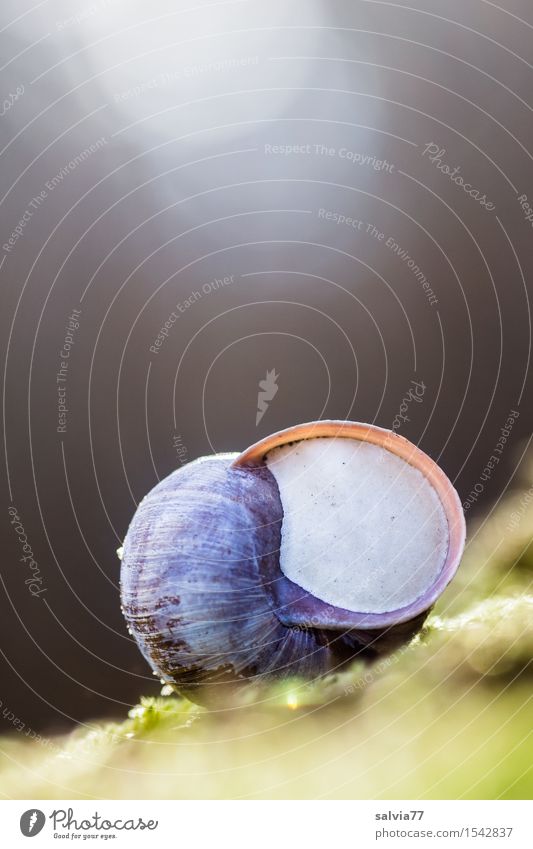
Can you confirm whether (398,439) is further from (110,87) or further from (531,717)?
(110,87)

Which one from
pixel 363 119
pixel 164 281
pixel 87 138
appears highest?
pixel 363 119

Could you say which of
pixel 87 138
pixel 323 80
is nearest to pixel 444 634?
pixel 323 80

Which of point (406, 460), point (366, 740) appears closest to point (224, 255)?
point (406, 460)

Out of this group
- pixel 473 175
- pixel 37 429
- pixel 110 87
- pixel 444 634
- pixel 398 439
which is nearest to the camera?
pixel 398 439

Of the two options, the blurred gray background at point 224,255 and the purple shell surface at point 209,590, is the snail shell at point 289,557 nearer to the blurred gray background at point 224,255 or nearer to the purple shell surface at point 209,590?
the purple shell surface at point 209,590

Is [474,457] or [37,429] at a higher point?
[474,457]

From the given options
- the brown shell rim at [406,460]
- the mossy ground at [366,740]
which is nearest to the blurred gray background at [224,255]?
the mossy ground at [366,740]

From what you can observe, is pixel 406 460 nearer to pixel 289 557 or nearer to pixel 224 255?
pixel 289 557
